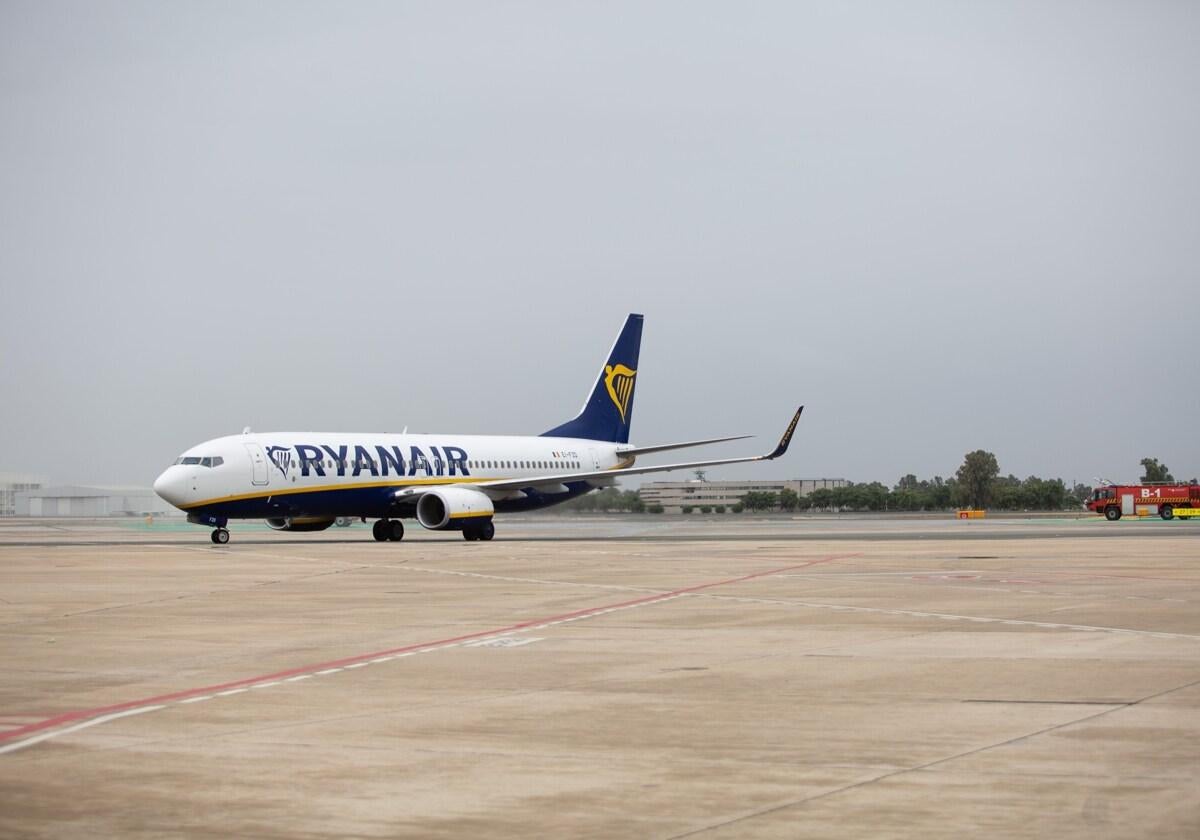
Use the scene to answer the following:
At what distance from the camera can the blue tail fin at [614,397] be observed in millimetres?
62188

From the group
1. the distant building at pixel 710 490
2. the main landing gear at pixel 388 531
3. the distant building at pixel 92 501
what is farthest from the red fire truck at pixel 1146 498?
the distant building at pixel 92 501

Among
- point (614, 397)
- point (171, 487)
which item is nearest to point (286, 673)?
point (171, 487)

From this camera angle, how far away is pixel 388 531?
52156 mm

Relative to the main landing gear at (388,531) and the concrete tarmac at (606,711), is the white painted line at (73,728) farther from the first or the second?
the main landing gear at (388,531)

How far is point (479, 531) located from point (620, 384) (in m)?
14.1

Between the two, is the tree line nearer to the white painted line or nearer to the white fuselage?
the white fuselage

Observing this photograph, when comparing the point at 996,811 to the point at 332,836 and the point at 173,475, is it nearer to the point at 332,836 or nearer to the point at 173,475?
the point at 332,836

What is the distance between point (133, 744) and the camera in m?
9.30

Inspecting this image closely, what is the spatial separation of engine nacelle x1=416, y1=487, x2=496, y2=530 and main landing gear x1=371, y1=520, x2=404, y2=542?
1.51 meters

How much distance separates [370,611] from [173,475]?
2687 centimetres

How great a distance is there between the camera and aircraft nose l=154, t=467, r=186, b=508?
4428cm

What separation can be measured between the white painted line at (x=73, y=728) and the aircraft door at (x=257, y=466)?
35639 millimetres

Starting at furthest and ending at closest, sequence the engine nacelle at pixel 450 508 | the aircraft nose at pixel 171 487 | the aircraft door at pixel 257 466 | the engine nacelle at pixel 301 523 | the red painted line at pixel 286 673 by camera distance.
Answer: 1. the engine nacelle at pixel 301 523
2. the engine nacelle at pixel 450 508
3. the aircraft door at pixel 257 466
4. the aircraft nose at pixel 171 487
5. the red painted line at pixel 286 673

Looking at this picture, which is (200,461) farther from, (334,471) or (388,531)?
(388,531)
